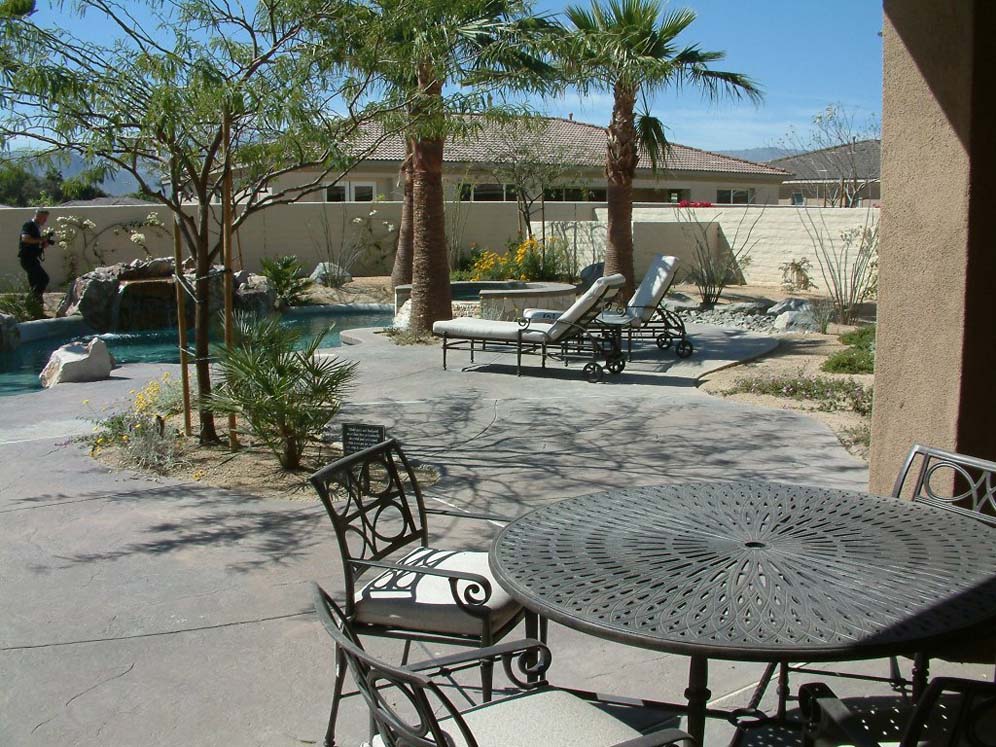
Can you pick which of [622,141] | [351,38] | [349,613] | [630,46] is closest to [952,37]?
[349,613]

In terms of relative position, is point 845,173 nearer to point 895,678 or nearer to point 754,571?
point 895,678

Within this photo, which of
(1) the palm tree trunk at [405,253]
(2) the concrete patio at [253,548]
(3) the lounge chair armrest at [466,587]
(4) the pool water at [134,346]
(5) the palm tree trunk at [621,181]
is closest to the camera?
(3) the lounge chair armrest at [466,587]

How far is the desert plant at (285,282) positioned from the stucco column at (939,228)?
17235 millimetres

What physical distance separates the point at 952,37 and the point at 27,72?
5664 millimetres

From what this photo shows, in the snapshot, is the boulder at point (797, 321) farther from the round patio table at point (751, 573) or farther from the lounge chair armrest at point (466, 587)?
the lounge chair armrest at point (466, 587)

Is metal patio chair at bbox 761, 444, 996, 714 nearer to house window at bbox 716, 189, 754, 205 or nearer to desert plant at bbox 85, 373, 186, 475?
desert plant at bbox 85, 373, 186, 475

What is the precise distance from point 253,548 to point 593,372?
6.15 meters

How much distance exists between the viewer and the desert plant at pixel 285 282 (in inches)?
806

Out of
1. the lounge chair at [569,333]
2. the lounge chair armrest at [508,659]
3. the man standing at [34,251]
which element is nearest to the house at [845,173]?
the lounge chair at [569,333]

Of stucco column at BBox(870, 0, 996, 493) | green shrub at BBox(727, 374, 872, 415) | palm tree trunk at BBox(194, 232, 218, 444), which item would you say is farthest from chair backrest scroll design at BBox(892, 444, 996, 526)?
palm tree trunk at BBox(194, 232, 218, 444)

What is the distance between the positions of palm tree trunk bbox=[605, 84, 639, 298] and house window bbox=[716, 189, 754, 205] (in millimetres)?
24299

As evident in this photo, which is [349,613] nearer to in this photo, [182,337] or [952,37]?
[952,37]

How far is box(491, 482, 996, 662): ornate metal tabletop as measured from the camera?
8.00ft

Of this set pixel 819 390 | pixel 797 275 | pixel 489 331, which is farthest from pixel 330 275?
pixel 819 390
